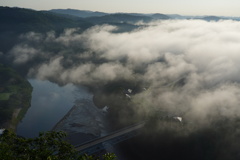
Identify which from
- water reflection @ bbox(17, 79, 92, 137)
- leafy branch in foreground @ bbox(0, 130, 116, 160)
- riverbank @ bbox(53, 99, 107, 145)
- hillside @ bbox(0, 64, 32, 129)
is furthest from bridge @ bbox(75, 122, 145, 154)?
leafy branch in foreground @ bbox(0, 130, 116, 160)

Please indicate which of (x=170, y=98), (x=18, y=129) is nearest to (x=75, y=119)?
(x=18, y=129)

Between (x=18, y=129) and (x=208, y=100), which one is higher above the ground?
(x=208, y=100)

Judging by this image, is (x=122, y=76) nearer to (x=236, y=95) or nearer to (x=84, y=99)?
(x=84, y=99)

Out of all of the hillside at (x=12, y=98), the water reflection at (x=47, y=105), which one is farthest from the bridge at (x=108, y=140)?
the hillside at (x=12, y=98)

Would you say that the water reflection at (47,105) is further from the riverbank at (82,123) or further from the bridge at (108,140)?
the bridge at (108,140)

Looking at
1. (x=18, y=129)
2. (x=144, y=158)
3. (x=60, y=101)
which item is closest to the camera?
(x=144, y=158)

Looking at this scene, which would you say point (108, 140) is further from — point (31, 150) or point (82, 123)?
point (31, 150)
